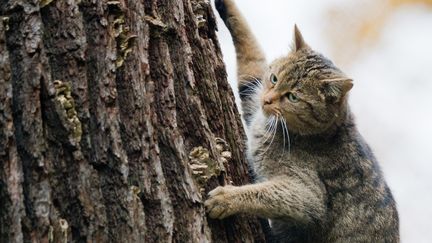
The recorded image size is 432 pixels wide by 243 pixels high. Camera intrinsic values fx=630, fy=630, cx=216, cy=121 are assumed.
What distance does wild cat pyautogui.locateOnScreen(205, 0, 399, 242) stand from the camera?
3.39m

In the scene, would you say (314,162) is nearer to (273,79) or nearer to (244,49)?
(273,79)

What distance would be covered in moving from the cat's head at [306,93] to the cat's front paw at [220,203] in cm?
106

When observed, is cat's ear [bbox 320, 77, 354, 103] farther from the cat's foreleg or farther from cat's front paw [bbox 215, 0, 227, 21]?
cat's front paw [bbox 215, 0, 227, 21]

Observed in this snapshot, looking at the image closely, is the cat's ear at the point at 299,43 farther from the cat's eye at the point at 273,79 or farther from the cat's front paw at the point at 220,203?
the cat's front paw at the point at 220,203

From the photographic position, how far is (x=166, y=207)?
2.28m

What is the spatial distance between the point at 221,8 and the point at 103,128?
2297mm

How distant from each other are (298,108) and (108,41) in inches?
67.6

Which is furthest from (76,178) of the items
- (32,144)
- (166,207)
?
(166,207)

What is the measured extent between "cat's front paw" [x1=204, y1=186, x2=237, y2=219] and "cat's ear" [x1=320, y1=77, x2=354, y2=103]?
114 centimetres

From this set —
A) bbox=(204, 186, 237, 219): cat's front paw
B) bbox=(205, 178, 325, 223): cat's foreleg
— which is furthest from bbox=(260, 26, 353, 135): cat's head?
bbox=(204, 186, 237, 219): cat's front paw

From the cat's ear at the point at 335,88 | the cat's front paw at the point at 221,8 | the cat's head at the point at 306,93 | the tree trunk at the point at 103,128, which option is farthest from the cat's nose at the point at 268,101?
the tree trunk at the point at 103,128

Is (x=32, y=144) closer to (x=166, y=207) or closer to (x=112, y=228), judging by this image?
(x=112, y=228)

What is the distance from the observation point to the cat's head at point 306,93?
370cm

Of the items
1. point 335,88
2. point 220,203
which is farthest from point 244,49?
point 220,203
